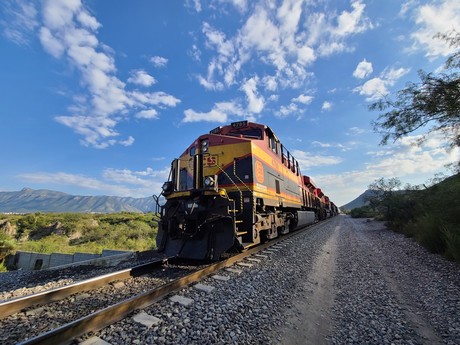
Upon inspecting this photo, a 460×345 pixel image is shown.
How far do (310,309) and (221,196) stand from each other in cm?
310

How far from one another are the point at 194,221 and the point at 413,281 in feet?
15.7

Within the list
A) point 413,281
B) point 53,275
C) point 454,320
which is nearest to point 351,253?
point 413,281

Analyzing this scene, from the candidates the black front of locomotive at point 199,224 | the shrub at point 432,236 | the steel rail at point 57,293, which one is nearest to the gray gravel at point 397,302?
the shrub at point 432,236

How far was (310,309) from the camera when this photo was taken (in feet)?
12.5

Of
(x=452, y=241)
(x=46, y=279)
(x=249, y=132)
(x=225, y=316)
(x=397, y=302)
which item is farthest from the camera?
(x=249, y=132)

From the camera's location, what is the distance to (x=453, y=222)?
8000 millimetres

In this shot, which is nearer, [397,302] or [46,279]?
[397,302]

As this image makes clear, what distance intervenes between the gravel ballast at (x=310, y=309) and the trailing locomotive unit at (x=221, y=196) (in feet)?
3.24

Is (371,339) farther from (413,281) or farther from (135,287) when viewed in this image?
(135,287)

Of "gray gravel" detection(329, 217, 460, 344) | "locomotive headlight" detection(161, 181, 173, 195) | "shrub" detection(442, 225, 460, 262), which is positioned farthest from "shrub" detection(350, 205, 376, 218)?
"locomotive headlight" detection(161, 181, 173, 195)

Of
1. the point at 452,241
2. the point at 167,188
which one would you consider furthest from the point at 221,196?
the point at 452,241

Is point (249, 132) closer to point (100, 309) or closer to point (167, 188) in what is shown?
point (167, 188)

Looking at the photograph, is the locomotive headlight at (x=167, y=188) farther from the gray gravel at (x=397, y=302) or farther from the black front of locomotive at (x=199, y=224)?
the gray gravel at (x=397, y=302)

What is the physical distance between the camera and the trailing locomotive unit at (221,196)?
243 inches
